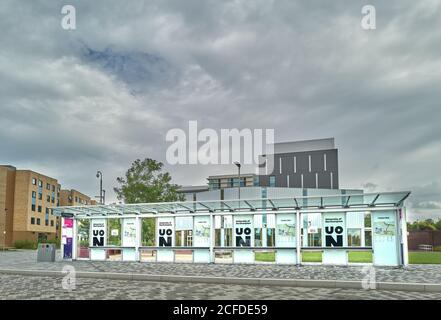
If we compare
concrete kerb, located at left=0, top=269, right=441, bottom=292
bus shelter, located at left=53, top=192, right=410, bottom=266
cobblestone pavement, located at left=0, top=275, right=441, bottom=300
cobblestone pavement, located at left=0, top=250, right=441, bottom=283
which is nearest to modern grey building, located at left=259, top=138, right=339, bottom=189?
bus shelter, located at left=53, top=192, right=410, bottom=266

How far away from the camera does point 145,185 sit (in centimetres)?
4203

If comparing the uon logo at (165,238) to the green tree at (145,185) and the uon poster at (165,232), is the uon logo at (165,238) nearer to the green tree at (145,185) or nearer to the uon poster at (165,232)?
the uon poster at (165,232)

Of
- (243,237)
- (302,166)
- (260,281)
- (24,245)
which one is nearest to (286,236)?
(243,237)

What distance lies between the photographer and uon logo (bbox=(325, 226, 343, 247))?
2066 centimetres

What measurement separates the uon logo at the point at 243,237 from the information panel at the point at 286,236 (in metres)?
1.50

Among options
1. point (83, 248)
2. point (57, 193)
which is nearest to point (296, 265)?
point (83, 248)

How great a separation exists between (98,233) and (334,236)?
524 inches

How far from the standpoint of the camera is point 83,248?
88.8 feet

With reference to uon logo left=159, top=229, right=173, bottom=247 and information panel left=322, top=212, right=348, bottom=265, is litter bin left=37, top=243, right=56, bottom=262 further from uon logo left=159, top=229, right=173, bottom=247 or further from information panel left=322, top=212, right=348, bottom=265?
information panel left=322, top=212, right=348, bottom=265

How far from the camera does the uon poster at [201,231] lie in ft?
75.7

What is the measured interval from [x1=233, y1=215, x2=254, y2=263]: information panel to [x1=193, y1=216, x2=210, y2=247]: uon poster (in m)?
1.49

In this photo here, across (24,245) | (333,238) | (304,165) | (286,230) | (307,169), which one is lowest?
(24,245)

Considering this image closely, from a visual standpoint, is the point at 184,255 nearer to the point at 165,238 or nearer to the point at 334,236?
the point at 165,238

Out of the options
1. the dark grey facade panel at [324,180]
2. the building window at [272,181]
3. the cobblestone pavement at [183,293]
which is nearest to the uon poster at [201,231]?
the cobblestone pavement at [183,293]
